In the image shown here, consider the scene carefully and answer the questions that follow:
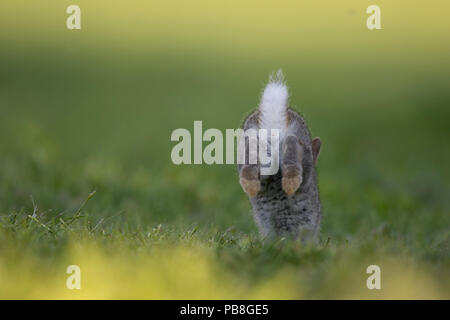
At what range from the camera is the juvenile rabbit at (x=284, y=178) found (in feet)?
20.1

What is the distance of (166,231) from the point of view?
630 centimetres

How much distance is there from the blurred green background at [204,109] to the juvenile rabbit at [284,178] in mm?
717

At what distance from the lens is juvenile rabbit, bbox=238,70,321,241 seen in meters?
6.13

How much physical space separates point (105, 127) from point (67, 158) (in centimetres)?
289

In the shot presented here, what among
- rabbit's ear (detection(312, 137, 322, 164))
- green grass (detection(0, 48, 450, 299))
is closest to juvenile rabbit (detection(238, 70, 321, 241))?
rabbit's ear (detection(312, 137, 322, 164))

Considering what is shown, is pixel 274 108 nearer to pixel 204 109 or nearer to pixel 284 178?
pixel 284 178

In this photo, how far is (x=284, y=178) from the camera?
6.09 metres

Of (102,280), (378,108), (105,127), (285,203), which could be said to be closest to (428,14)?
(378,108)

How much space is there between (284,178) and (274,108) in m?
0.63

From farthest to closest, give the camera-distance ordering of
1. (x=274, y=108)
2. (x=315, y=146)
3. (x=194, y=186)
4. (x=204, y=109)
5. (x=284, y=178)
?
1. (x=204, y=109)
2. (x=194, y=186)
3. (x=315, y=146)
4. (x=274, y=108)
5. (x=284, y=178)

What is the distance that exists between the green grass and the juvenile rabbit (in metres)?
0.29

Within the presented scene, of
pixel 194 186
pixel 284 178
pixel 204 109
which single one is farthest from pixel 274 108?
pixel 204 109

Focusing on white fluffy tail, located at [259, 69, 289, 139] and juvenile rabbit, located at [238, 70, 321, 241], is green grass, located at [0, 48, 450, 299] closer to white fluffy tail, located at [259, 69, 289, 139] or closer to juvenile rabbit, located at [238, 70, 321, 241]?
juvenile rabbit, located at [238, 70, 321, 241]

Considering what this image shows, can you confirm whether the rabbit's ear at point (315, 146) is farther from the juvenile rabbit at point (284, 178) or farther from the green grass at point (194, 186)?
the green grass at point (194, 186)
